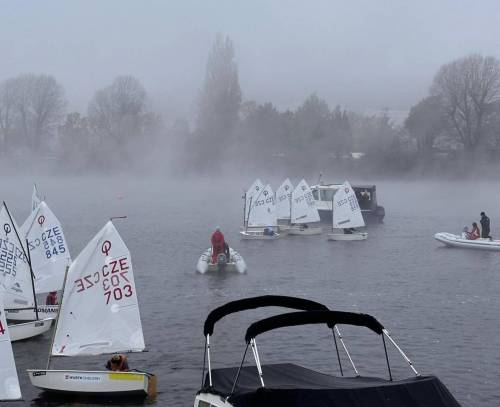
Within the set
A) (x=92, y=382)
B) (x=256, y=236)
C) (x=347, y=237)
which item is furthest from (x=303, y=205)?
(x=92, y=382)

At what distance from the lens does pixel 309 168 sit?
12294 cm

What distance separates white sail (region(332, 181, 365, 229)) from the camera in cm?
5069

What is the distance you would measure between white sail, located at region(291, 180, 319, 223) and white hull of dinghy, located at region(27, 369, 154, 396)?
3770 centimetres

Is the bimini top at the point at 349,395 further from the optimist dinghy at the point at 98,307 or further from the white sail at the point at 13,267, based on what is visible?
the white sail at the point at 13,267

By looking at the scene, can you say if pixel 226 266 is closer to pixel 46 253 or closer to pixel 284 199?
pixel 46 253

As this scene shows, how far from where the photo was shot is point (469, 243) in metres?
44.9

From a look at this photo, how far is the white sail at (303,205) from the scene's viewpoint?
54156mm

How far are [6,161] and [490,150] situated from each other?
79865 mm

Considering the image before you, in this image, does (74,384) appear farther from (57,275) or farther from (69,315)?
(57,275)

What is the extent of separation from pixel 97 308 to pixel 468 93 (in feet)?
354

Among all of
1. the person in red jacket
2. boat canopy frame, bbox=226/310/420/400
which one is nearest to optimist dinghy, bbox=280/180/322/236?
the person in red jacket

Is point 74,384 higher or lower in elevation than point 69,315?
lower

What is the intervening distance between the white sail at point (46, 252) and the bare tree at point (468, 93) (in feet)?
318

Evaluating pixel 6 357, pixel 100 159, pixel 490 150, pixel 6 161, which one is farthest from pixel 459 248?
pixel 6 161
